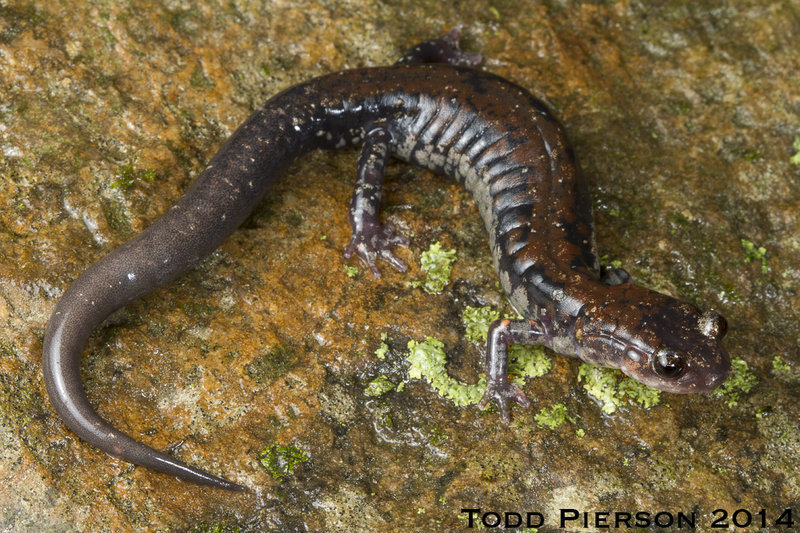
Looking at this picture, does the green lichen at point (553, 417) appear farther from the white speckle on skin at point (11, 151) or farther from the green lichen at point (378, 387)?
the white speckle on skin at point (11, 151)

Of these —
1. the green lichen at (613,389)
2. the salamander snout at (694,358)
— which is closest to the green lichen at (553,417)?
the green lichen at (613,389)

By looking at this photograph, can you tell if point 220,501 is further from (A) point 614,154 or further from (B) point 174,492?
(A) point 614,154

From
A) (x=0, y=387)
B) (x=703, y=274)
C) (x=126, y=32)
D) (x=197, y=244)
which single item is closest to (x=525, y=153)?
(x=703, y=274)

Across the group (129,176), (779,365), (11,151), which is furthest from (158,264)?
(779,365)

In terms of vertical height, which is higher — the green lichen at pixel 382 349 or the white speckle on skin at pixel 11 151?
the green lichen at pixel 382 349

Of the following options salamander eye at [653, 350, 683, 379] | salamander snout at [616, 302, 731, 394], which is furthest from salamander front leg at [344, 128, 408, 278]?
salamander eye at [653, 350, 683, 379]

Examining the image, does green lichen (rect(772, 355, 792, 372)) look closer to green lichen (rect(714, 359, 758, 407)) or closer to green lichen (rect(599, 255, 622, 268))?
green lichen (rect(714, 359, 758, 407))
